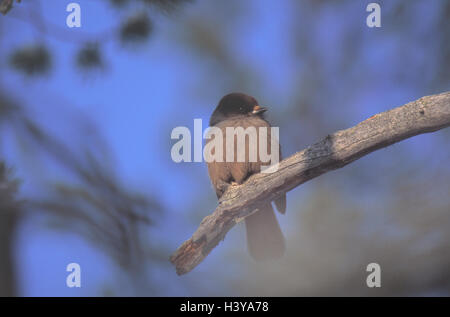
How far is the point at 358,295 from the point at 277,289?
0.66 metres

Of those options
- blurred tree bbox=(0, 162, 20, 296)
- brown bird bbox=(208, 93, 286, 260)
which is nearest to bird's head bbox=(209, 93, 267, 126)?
brown bird bbox=(208, 93, 286, 260)

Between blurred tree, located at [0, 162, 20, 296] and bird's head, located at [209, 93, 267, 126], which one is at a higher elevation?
bird's head, located at [209, 93, 267, 126]

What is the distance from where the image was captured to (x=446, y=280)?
160 inches

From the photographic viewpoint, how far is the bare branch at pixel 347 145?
3.21 meters

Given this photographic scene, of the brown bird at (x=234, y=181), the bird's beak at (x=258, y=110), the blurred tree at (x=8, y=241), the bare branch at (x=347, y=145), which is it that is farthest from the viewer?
the bird's beak at (x=258, y=110)

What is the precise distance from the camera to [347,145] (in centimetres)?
326

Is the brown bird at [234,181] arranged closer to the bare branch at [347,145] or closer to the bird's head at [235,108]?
the bird's head at [235,108]

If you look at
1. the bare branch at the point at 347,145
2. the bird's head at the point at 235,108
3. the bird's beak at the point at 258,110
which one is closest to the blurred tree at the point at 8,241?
the bare branch at the point at 347,145

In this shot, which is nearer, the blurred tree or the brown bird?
the blurred tree

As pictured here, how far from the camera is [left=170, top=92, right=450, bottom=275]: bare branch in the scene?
321cm

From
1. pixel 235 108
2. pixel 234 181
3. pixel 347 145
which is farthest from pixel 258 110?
pixel 347 145

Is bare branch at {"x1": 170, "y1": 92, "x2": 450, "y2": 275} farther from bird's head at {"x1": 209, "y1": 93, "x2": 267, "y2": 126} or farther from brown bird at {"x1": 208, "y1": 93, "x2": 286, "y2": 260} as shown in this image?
bird's head at {"x1": 209, "y1": 93, "x2": 267, "y2": 126}

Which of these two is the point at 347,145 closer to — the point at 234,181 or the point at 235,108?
the point at 234,181

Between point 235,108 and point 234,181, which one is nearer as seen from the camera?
point 234,181
